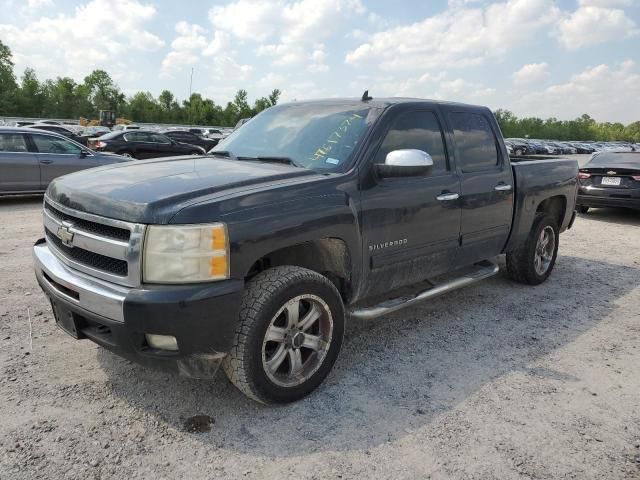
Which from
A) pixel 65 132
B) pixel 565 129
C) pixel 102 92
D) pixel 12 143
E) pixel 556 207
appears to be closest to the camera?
pixel 556 207

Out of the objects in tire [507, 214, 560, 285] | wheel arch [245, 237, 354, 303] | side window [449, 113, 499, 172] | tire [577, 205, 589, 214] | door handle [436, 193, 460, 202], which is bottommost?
tire [577, 205, 589, 214]

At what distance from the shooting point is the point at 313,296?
10.2 feet

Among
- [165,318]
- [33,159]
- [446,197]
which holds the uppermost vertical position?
[446,197]

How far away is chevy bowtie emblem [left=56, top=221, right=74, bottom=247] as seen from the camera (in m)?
3.02

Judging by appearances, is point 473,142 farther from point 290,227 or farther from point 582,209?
point 582,209

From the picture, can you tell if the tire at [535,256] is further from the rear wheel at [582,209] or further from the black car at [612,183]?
the rear wheel at [582,209]

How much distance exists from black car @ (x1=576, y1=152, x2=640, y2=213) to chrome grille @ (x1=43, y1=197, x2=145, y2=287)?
10201 millimetres

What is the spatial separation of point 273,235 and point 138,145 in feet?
57.8

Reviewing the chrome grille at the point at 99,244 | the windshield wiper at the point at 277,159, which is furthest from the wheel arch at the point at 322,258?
the chrome grille at the point at 99,244

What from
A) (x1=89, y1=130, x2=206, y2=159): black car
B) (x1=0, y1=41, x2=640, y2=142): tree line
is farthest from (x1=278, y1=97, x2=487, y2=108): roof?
(x1=0, y1=41, x2=640, y2=142): tree line

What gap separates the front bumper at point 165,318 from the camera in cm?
259

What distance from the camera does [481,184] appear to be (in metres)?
4.50

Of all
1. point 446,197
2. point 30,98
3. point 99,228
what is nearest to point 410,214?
point 446,197

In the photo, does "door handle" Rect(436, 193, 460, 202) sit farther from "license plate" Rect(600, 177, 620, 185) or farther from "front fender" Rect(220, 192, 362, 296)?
"license plate" Rect(600, 177, 620, 185)
